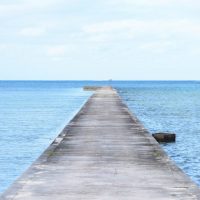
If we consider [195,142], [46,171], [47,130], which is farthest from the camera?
[47,130]

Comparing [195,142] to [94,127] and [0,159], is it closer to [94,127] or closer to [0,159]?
[94,127]

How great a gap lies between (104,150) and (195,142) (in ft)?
38.1

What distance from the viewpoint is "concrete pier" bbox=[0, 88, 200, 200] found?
9.76m

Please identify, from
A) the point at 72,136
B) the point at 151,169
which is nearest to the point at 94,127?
the point at 72,136

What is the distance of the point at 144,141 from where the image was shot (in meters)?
18.4

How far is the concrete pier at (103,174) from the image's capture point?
9758 millimetres

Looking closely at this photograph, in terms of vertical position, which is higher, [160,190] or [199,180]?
[160,190]

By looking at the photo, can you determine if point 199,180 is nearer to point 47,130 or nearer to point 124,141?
point 124,141

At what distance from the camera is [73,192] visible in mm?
9867

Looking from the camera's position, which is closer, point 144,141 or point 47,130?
point 144,141

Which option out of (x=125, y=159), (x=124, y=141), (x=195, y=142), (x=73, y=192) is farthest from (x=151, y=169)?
(x=195, y=142)

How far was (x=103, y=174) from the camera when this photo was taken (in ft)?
38.3

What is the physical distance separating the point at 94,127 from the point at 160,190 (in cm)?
1397

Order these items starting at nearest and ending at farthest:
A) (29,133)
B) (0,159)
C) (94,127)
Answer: (0,159) < (94,127) < (29,133)
